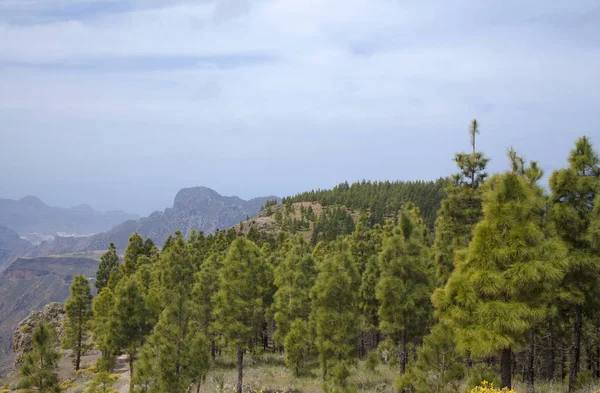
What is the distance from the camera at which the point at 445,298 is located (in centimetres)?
1453

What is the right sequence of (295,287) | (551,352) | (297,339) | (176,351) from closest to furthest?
1. (176,351)
2. (551,352)
3. (297,339)
4. (295,287)

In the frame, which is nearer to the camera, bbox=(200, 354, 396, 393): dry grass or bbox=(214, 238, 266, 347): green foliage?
bbox=(200, 354, 396, 393): dry grass

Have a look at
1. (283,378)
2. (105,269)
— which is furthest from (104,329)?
(105,269)

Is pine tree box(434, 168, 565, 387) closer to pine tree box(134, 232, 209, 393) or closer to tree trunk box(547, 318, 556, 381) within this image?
tree trunk box(547, 318, 556, 381)

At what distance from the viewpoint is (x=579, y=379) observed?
790 inches

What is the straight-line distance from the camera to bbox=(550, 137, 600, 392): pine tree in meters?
18.0

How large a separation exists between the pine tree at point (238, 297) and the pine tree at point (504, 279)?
1666 centimetres

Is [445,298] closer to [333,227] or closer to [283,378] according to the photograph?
[283,378]

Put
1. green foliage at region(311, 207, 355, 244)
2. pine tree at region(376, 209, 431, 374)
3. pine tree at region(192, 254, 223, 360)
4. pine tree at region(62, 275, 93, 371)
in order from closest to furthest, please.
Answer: pine tree at region(376, 209, 431, 374), pine tree at region(192, 254, 223, 360), pine tree at region(62, 275, 93, 371), green foliage at region(311, 207, 355, 244)

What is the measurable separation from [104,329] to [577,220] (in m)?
35.6

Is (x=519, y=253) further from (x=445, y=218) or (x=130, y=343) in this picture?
(x=130, y=343)

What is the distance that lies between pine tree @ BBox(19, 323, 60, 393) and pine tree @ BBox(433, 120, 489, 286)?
84.6 feet

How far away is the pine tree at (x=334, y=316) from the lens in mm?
25500

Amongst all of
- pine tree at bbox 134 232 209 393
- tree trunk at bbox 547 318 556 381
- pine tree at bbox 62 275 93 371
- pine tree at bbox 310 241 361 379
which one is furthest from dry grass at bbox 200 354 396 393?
pine tree at bbox 62 275 93 371
